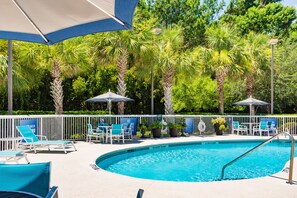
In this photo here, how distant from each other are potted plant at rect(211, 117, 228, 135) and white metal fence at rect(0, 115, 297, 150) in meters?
0.67

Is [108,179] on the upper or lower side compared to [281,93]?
lower

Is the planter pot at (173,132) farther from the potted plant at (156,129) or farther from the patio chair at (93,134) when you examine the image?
the patio chair at (93,134)

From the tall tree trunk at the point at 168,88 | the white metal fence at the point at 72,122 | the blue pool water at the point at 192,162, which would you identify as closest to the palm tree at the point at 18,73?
the white metal fence at the point at 72,122

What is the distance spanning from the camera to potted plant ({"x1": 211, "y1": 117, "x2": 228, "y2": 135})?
59.4ft

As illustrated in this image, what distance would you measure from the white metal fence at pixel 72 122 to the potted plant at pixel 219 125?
67 cm

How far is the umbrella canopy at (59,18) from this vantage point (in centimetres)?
317

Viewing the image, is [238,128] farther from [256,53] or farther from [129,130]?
[256,53]

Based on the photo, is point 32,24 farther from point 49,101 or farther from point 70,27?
point 49,101

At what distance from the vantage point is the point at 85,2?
10.5 feet

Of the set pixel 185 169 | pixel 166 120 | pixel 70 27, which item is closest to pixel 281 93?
pixel 166 120

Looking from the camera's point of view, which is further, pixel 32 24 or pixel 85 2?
pixel 32 24

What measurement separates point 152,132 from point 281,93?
15431mm

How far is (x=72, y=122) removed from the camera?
48.5 feet

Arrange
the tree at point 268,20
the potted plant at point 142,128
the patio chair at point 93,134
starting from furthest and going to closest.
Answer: the tree at point 268,20, the potted plant at point 142,128, the patio chair at point 93,134
